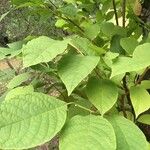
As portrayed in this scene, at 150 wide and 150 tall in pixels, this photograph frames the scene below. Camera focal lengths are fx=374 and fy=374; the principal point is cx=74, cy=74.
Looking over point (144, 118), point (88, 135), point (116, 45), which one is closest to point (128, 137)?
point (88, 135)

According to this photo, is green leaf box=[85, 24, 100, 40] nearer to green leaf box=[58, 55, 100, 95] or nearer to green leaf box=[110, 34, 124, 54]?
green leaf box=[110, 34, 124, 54]

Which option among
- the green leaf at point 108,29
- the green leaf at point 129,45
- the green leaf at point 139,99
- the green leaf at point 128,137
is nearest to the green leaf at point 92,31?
the green leaf at point 108,29

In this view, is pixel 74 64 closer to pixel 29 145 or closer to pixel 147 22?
pixel 29 145

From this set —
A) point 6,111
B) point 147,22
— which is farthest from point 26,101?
point 147,22

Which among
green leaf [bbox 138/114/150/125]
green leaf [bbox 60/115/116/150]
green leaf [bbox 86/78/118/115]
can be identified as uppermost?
green leaf [bbox 60/115/116/150]

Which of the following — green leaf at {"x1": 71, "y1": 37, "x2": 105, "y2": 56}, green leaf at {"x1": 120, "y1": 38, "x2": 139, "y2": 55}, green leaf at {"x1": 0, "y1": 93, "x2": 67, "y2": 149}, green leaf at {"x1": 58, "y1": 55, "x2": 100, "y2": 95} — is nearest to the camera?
green leaf at {"x1": 0, "y1": 93, "x2": 67, "y2": 149}

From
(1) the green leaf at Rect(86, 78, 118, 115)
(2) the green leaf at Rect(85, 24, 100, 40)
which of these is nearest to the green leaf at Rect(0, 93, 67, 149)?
(1) the green leaf at Rect(86, 78, 118, 115)

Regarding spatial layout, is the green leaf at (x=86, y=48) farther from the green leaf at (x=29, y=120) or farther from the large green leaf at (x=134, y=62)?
the green leaf at (x=29, y=120)
